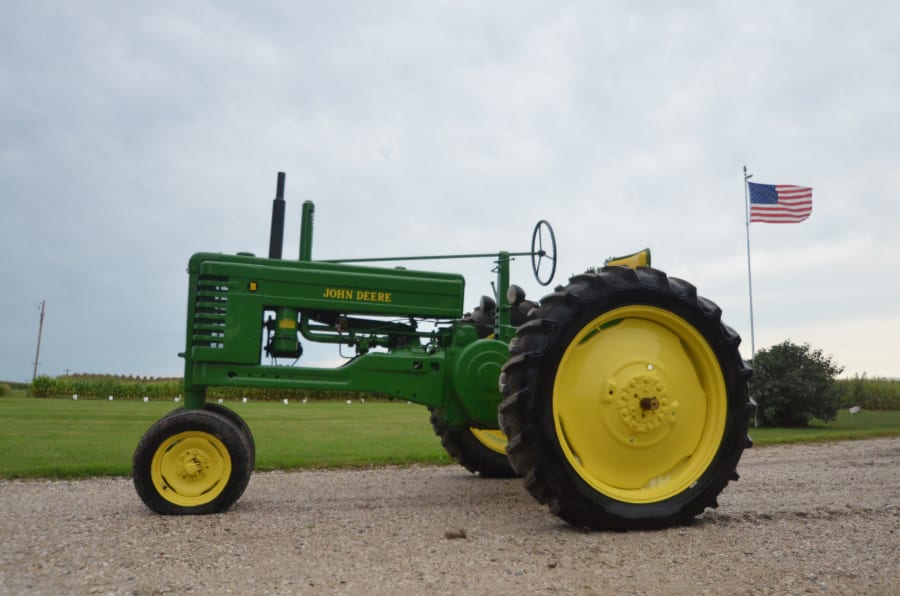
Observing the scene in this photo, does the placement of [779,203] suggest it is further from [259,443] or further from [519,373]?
[519,373]

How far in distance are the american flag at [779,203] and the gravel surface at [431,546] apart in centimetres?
1253

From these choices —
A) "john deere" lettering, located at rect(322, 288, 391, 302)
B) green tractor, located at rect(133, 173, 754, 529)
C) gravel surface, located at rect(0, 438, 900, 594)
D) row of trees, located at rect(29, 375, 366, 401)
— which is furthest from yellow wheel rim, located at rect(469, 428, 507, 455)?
row of trees, located at rect(29, 375, 366, 401)

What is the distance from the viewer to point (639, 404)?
14.9 feet

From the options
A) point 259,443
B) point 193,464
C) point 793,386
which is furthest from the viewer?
point 793,386

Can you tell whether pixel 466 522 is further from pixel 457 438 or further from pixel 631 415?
pixel 457 438

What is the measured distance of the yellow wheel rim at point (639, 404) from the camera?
14.6 ft

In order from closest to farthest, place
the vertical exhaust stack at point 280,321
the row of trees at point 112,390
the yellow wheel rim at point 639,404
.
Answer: the yellow wheel rim at point 639,404
the vertical exhaust stack at point 280,321
the row of trees at point 112,390

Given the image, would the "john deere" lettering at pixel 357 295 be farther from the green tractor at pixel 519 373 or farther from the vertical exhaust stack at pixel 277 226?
the vertical exhaust stack at pixel 277 226

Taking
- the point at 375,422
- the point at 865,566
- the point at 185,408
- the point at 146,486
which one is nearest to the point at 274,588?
the point at 146,486

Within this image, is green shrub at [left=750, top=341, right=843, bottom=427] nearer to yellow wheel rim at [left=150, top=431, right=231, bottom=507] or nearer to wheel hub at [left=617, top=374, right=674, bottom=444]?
wheel hub at [left=617, top=374, right=674, bottom=444]

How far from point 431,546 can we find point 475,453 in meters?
2.86

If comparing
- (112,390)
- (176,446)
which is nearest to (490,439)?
(176,446)

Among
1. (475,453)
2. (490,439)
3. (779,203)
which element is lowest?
(475,453)

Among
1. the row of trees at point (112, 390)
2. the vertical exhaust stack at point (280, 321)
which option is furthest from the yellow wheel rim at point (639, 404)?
the row of trees at point (112, 390)
